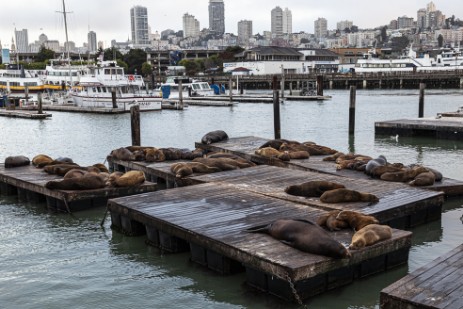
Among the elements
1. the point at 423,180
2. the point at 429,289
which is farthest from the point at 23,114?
the point at 429,289

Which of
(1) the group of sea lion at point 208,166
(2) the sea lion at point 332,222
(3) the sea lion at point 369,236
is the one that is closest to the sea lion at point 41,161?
(1) the group of sea lion at point 208,166

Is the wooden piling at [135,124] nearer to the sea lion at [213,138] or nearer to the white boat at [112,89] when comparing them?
the sea lion at [213,138]

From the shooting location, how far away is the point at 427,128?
21.2 meters

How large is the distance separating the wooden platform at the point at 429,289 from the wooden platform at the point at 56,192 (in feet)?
21.3

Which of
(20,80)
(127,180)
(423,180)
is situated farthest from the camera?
(20,80)

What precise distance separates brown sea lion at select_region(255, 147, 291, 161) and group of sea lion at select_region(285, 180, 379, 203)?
3624 mm

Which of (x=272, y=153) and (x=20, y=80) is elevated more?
(x=20, y=80)

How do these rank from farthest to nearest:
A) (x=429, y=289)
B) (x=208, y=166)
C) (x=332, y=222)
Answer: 1. (x=208, y=166)
2. (x=332, y=222)
3. (x=429, y=289)

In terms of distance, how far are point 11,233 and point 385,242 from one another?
21.1 ft

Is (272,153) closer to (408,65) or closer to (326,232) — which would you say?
(326,232)

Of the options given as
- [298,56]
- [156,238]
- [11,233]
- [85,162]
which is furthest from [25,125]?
[298,56]

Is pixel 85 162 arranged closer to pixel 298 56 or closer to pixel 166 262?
pixel 166 262

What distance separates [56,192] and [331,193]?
5258 millimetres

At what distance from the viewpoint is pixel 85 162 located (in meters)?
17.9
